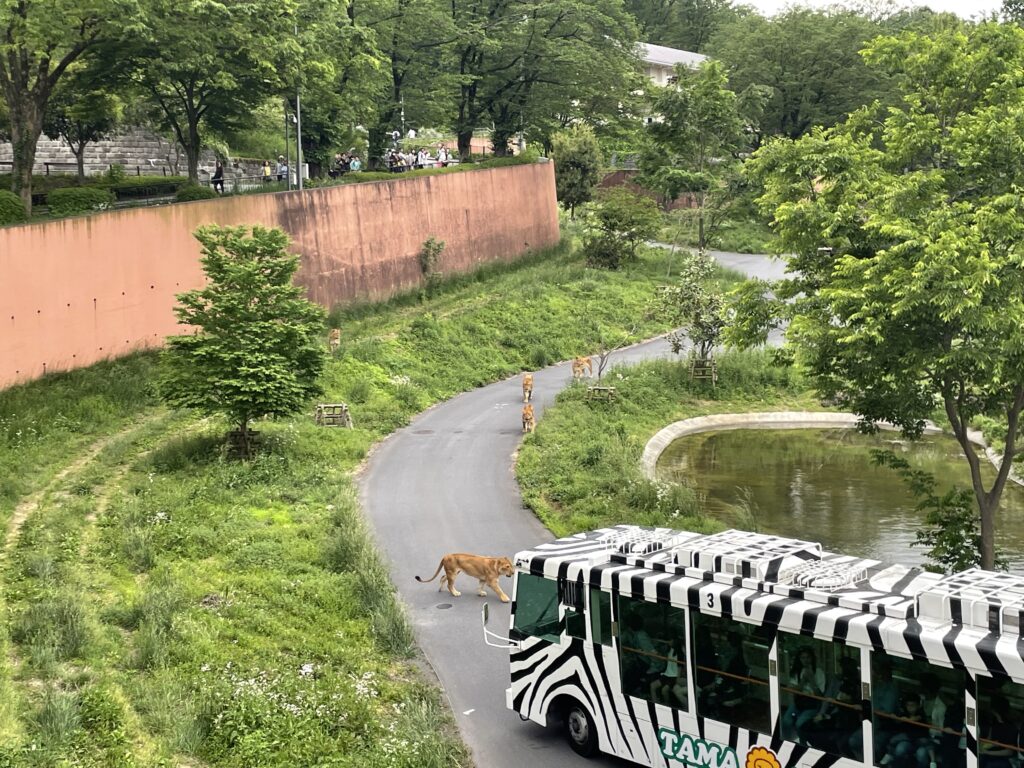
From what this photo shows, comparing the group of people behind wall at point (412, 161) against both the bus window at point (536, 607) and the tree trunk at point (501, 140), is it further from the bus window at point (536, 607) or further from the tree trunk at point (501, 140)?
the bus window at point (536, 607)

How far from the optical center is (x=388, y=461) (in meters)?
28.5

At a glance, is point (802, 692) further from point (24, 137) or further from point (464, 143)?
point (464, 143)

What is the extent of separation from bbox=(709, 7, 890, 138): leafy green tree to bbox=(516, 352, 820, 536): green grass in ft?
121

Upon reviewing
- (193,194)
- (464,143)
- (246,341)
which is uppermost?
(464,143)

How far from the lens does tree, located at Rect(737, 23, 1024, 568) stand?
16.3 meters

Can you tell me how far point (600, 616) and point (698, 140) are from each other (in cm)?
4671

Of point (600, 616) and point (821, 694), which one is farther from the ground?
point (600, 616)

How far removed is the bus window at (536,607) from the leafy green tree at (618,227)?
134 ft

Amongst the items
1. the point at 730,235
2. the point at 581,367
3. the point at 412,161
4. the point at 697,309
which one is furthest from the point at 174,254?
the point at 730,235

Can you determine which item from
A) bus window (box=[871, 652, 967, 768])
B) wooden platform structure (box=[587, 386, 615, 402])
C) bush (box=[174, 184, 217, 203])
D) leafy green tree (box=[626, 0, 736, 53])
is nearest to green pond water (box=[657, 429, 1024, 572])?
wooden platform structure (box=[587, 386, 615, 402])

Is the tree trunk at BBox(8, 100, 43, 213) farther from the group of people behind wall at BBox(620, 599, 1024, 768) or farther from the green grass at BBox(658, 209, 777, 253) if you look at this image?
the green grass at BBox(658, 209, 777, 253)

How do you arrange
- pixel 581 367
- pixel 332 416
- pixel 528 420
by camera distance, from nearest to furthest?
pixel 332 416
pixel 528 420
pixel 581 367

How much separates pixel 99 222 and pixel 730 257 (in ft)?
137

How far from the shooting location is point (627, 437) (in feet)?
104
